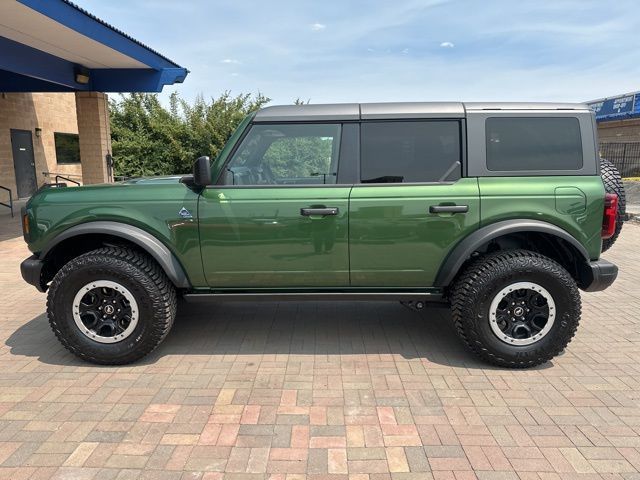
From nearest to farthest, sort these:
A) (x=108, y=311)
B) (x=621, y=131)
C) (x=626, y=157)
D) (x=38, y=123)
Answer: (x=108, y=311), (x=38, y=123), (x=626, y=157), (x=621, y=131)

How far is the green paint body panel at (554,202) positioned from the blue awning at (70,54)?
6811 mm

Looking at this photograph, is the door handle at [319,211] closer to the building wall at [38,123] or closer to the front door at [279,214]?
the front door at [279,214]

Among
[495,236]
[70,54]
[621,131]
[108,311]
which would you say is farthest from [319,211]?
[621,131]

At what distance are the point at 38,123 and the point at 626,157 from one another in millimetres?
21315

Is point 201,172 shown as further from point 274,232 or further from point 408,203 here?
point 408,203

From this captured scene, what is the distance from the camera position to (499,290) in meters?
3.51

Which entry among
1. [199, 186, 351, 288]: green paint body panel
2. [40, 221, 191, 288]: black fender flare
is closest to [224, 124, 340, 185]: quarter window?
[199, 186, 351, 288]: green paint body panel

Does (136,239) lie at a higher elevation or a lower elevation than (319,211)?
Result: lower

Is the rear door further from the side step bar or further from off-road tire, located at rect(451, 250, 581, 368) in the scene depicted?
off-road tire, located at rect(451, 250, 581, 368)

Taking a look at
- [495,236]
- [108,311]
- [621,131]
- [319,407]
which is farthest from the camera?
[621,131]

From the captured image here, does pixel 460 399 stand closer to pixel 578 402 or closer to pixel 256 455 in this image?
pixel 578 402

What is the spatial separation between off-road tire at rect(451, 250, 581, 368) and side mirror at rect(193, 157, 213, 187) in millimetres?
2049

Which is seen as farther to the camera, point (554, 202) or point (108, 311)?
point (108, 311)

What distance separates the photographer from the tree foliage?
16.9m
